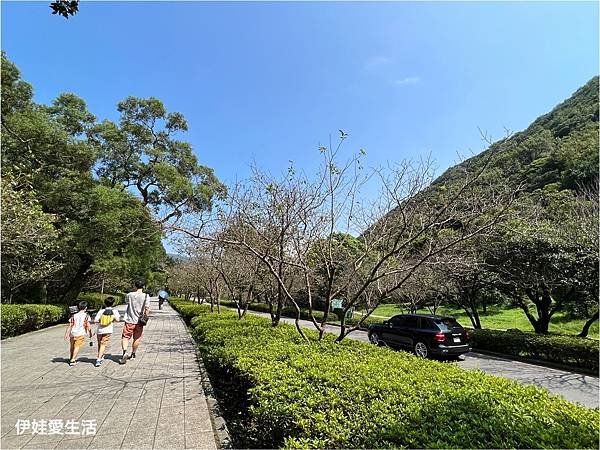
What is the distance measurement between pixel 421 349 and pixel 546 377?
306 cm

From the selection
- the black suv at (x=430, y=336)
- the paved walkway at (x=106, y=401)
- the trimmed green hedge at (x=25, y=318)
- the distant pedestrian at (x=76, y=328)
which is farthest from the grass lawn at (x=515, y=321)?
the trimmed green hedge at (x=25, y=318)

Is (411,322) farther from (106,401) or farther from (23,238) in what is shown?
(23,238)

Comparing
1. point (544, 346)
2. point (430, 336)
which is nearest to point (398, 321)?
point (430, 336)

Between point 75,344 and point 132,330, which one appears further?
point 132,330

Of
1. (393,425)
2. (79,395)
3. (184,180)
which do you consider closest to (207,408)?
(79,395)

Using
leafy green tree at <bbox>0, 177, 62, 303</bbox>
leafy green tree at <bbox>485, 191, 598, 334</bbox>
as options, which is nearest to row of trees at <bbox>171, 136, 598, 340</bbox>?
leafy green tree at <bbox>485, 191, 598, 334</bbox>

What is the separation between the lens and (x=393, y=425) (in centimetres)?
236

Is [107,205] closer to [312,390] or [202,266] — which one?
[202,266]

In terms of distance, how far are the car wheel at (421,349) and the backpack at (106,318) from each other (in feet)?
27.0

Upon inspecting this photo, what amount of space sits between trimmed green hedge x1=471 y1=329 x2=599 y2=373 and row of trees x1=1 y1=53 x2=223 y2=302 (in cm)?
1076

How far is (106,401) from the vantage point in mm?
4844

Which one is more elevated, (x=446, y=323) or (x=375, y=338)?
(x=446, y=323)

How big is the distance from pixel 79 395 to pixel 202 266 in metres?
12.0

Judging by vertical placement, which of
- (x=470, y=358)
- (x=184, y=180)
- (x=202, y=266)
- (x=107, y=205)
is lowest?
(x=470, y=358)
